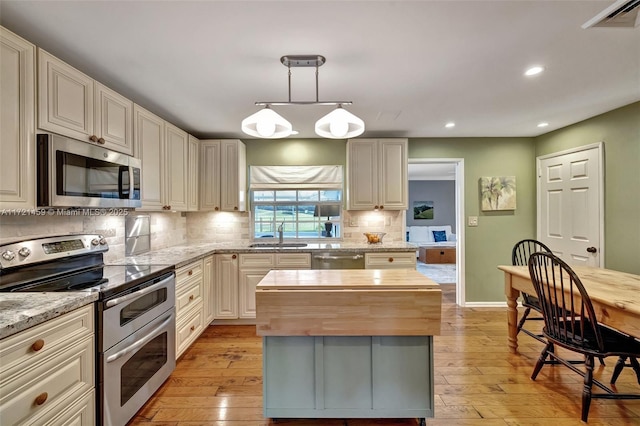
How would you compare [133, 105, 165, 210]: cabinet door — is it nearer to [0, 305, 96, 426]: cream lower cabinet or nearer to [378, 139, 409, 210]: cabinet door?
[0, 305, 96, 426]: cream lower cabinet

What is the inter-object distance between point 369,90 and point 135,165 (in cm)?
201

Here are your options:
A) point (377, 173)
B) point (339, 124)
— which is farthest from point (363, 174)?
point (339, 124)

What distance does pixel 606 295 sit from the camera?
6.23ft

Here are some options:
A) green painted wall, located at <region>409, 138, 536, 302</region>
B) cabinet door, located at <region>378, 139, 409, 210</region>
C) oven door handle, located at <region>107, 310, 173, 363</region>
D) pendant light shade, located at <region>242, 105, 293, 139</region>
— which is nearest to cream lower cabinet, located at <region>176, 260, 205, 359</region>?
oven door handle, located at <region>107, 310, 173, 363</region>

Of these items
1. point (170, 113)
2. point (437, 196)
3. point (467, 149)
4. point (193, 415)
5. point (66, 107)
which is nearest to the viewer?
point (66, 107)

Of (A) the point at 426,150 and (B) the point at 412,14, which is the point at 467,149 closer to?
(A) the point at 426,150

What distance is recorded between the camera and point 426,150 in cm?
419

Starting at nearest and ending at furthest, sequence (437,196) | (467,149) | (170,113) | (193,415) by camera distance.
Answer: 1. (193,415)
2. (170,113)
3. (467,149)
4. (437,196)

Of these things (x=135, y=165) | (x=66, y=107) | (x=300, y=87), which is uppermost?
(x=300, y=87)

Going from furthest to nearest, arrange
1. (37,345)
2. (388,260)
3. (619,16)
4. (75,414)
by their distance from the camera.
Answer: (388,260), (619,16), (75,414), (37,345)

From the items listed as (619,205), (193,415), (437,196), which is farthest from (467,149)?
(437,196)

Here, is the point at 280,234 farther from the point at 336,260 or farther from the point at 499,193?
the point at 499,193

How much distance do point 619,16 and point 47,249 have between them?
3463mm

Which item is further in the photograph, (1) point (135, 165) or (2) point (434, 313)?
(1) point (135, 165)
